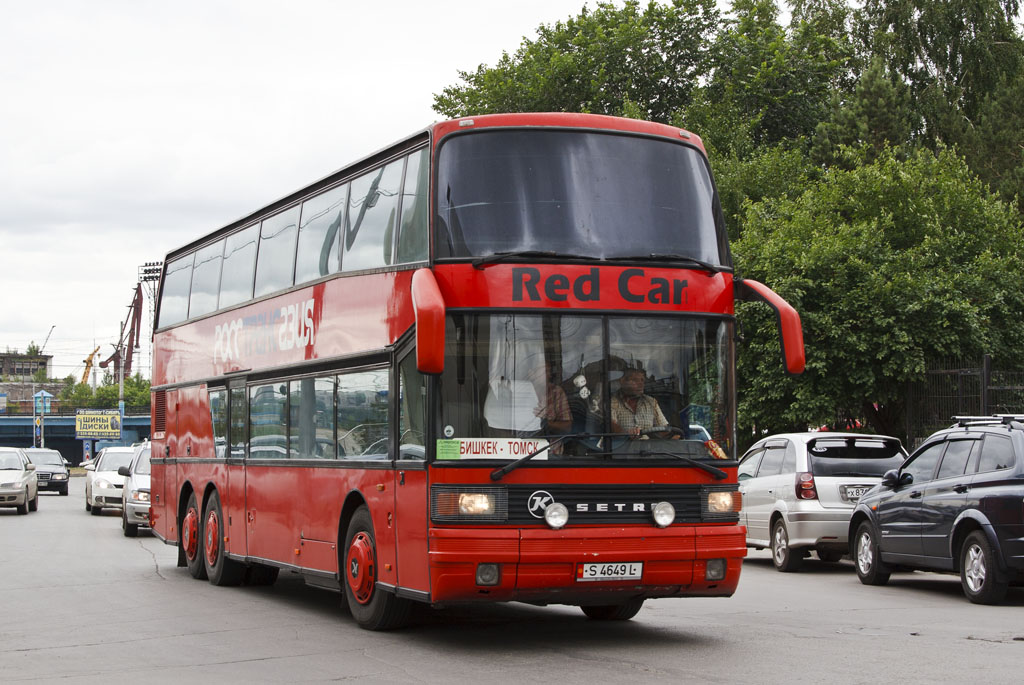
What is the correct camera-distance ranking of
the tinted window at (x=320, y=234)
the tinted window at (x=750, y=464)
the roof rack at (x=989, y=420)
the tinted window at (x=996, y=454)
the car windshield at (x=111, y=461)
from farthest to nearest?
the car windshield at (x=111, y=461)
the tinted window at (x=750, y=464)
the roof rack at (x=989, y=420)
the tinted window at (x=996, y=454)
the tinted window at (x=320, y=234)

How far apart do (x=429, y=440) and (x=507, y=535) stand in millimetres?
900

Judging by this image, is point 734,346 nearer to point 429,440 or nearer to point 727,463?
point 727,463

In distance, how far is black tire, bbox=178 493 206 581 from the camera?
17.2 m

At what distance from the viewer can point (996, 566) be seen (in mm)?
13211

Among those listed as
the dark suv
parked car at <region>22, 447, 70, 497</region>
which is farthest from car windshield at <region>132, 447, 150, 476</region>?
parked car at <region>22, 447, 70, 497</region>

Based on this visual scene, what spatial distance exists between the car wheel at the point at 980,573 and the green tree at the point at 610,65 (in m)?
31.0

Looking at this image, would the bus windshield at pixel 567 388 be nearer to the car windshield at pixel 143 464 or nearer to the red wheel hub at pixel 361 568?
the red wheel hub at pixel 361 568

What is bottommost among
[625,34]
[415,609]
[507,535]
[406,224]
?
[415,609]

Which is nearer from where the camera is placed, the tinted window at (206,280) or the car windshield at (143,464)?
the tinted window at (206,280)

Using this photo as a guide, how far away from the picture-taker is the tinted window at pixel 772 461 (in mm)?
18500

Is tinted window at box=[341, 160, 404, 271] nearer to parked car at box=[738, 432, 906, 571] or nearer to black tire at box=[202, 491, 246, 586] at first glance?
black tire at box=[202, 491, 246, 586]

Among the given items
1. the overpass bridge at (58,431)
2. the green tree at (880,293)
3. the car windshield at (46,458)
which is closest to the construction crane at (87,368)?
the overpass bridge at (58,431)

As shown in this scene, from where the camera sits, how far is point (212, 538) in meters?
16.7

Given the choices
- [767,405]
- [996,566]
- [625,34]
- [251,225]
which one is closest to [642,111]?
[625,34]
